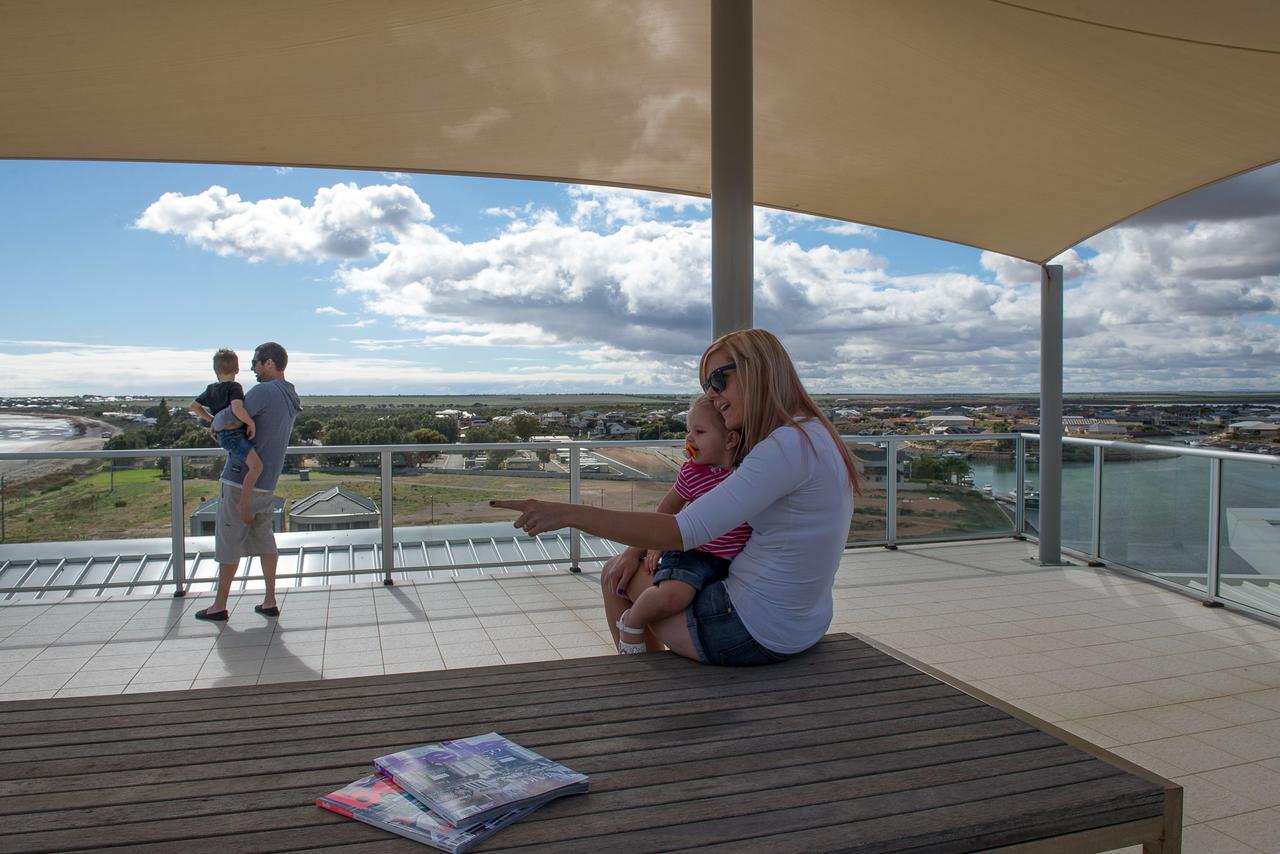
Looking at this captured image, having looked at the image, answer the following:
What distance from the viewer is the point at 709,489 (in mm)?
2498

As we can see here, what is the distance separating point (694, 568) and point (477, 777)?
3.20ft

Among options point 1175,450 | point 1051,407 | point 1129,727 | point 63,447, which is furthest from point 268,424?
point 1175,450

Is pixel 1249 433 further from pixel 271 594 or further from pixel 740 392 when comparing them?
pixel 271 594

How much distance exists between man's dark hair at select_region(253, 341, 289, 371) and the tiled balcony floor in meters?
1.68

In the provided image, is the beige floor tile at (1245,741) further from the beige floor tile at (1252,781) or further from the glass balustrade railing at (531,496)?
the glass balustrade railing at (531,496)

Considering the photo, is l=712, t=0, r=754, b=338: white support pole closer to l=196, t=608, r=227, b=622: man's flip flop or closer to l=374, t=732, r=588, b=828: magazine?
l=374, t=732, r=588, b=828: magazine

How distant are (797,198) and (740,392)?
4.63 m

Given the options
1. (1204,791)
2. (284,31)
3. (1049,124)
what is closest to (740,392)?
(1204,791)

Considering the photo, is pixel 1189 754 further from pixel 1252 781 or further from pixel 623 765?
pixel 623 765

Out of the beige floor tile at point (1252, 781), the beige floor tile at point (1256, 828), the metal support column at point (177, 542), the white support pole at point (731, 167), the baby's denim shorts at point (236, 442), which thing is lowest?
the beige floor tile at point (1252, 781)

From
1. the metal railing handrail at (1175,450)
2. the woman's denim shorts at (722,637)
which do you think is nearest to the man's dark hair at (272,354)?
the woman's denim shorts at (722,637)

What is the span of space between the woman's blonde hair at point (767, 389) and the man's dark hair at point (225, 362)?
409 centimetres

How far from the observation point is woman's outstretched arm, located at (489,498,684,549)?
1871 millimetres

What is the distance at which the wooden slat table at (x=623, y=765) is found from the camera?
1.32m
